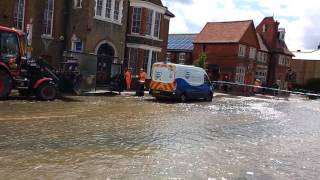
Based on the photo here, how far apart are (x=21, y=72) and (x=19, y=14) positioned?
348 inches

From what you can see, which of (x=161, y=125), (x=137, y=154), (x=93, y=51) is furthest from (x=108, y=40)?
(x=137, y=154)

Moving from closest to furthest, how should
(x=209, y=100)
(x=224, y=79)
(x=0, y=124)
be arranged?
(x=0, y=124), (x=209, y=100), (x=224, y=79)

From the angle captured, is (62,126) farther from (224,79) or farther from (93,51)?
(224,79)

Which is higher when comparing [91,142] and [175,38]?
[175,38]

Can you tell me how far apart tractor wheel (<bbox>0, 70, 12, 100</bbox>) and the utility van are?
955 centimetres

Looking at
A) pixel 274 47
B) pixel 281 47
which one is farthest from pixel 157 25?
pixel 281 47

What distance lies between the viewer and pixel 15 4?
88.6ft

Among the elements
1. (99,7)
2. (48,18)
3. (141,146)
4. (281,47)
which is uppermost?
(281,47)

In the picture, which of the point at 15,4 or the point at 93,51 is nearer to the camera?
the point at 15,4

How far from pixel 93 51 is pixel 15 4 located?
5839 mm

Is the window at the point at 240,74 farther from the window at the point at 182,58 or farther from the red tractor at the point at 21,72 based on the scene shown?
the red tractor at the point at 21,72

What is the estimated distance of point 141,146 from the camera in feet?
37.3

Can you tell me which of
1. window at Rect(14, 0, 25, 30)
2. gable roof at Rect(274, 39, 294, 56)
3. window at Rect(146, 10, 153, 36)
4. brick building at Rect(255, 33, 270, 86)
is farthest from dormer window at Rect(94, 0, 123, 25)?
gable roof at Rect(274, 39, 294, 56)

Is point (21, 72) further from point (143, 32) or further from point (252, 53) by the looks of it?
point (252, 53)
